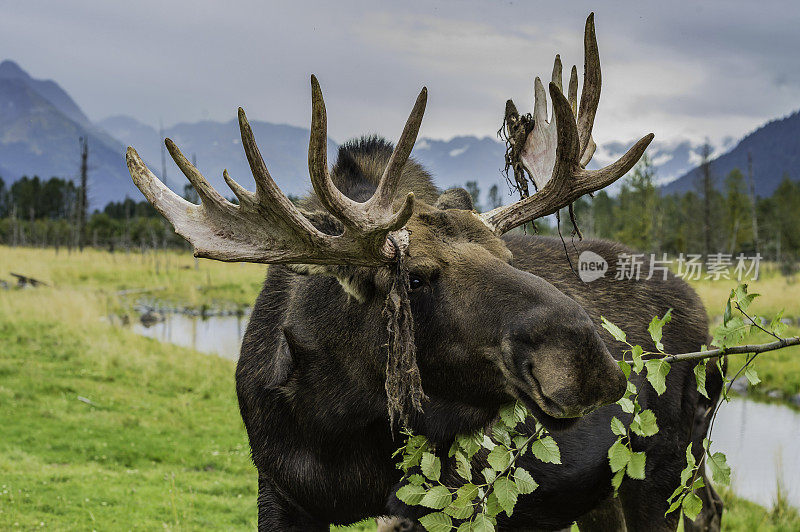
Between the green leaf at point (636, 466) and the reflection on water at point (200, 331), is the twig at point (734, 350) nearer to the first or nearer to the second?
the green leaf at point (636, 466)

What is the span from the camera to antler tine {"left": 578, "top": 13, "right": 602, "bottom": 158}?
3.71m

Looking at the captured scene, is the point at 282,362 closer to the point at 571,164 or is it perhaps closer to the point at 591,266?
the point at 571,164

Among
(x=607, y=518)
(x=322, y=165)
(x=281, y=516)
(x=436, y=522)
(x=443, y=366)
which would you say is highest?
(x=322, y=165)

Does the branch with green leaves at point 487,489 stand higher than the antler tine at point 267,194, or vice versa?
the antler tine at point 267,194

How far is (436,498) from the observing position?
109 inches

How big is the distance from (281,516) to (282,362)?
3.26 ft

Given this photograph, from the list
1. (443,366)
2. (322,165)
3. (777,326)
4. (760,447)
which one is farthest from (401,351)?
(760,447)

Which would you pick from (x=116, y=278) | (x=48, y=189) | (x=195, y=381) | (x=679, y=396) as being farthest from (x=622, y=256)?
(x=48, y=189)

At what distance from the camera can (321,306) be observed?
3.60m

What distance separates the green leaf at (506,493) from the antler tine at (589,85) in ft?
7.07

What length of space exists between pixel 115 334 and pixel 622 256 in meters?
15.0

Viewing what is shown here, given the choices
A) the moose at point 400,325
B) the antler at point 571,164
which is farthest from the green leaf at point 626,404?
the antler at point 571,164

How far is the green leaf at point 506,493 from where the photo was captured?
268 cm

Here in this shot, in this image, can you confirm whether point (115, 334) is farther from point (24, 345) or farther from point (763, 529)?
point (763, 529)
